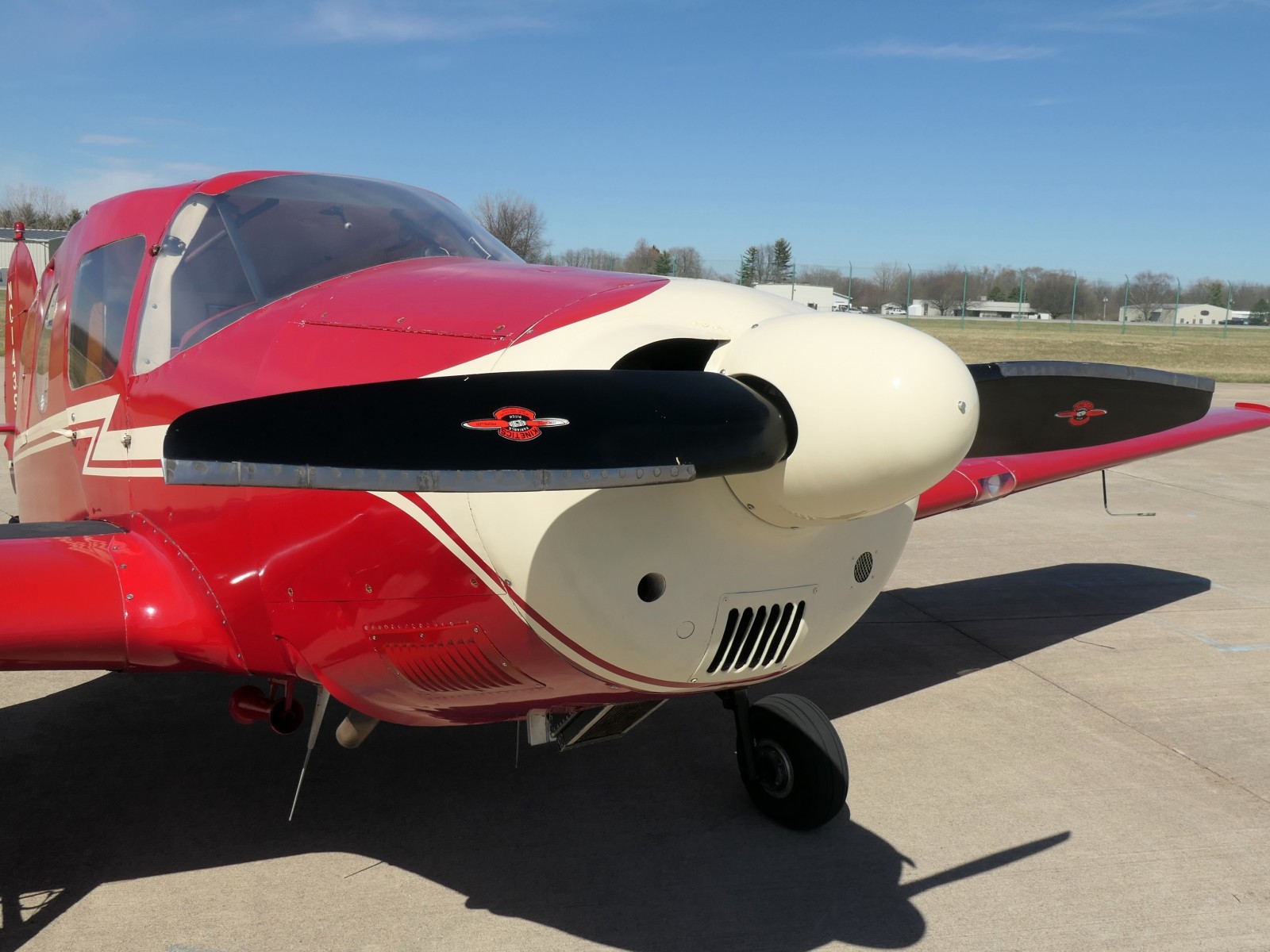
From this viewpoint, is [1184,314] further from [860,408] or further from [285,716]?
[860,408]

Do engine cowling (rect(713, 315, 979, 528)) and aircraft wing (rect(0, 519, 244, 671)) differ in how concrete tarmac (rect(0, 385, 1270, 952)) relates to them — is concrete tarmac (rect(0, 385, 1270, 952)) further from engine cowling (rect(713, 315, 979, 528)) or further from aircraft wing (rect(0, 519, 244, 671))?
engine cowling (rect(713, 315, 979, 528))

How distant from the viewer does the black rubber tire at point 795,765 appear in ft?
12.8

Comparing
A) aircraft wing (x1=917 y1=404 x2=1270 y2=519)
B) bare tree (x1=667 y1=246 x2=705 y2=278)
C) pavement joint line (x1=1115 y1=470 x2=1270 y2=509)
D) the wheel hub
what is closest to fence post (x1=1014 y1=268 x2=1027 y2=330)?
bare tree (x1=667 y1=246 x2=705 y2=278)

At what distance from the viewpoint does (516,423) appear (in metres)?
2.18

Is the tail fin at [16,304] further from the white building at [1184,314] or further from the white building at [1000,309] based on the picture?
the white building at [1184,314]

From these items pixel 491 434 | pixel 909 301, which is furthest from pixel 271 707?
pixel 909 301

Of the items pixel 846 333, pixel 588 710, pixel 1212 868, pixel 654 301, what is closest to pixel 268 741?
pixel 588 710

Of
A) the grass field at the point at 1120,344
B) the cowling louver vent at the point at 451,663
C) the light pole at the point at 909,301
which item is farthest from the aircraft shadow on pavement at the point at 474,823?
the light pole at the point at 909,301

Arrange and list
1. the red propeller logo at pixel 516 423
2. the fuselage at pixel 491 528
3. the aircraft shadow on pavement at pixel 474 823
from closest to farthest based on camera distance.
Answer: the red propeller logo at pixel 516 423 → the fuselage at pixel 491 528 → the aircraft shadow on pavement at pixel 474 823

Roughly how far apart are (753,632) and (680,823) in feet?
4.50

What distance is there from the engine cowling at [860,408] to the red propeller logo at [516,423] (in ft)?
1.63

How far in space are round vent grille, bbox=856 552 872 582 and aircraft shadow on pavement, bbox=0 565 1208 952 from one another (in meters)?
1.12

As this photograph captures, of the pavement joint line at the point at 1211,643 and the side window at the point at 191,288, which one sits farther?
the pavement joint line at the point at 1211,643

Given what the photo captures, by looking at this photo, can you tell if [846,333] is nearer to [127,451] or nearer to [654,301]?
[654,301]
